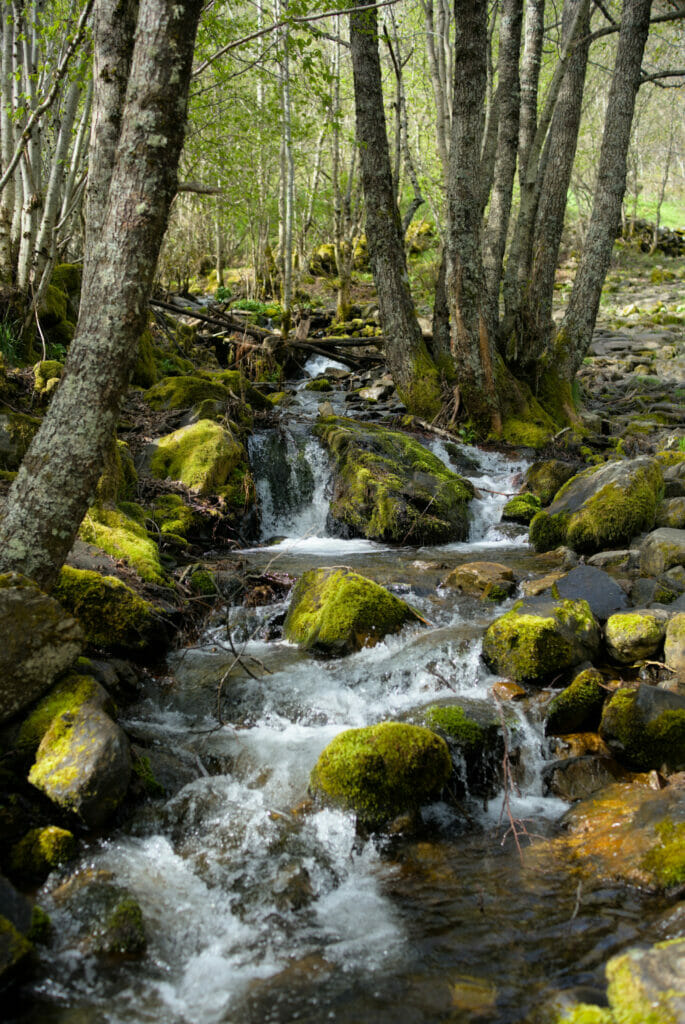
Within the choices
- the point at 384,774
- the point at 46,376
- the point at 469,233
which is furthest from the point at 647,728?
the point at 469,233

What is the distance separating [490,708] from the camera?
4.84 metres

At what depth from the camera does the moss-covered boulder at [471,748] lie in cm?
431

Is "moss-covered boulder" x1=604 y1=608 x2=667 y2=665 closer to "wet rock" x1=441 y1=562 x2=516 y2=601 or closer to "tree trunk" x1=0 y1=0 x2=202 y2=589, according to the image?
"wet rock" x1=441 y1=562 x2=516 y2=601

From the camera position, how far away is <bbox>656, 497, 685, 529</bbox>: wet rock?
751 centimetres

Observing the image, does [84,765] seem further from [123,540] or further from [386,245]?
[386,245]

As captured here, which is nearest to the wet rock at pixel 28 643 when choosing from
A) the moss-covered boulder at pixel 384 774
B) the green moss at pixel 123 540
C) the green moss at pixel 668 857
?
the moss-covered boulder at pixel 384 774

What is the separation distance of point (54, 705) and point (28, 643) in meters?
0.37

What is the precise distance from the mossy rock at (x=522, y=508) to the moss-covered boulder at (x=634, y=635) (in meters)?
4.08

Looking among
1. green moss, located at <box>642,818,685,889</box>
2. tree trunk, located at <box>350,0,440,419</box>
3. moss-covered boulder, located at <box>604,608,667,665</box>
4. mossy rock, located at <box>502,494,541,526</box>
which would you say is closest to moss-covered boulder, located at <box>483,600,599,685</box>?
moss-covered boulder, located at <box>604,608,667,665</box>

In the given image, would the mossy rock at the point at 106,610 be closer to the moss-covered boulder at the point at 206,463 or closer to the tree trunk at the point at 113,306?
the tree trunk at the point at 113,306

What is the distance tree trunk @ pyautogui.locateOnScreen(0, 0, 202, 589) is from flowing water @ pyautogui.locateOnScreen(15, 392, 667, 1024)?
4.83ft

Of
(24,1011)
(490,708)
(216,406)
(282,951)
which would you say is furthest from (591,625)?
(216,406)

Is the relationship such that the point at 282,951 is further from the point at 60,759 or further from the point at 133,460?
the point at 133,460

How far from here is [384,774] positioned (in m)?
3.93
